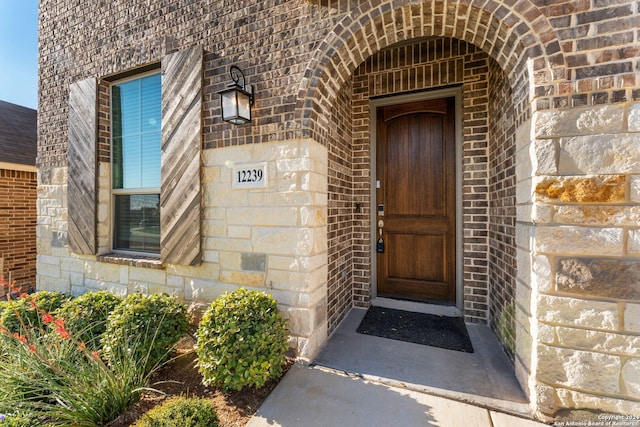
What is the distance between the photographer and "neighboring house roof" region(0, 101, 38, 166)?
5.42 metres

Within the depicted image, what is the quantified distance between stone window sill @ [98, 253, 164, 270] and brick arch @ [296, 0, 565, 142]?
213 cm

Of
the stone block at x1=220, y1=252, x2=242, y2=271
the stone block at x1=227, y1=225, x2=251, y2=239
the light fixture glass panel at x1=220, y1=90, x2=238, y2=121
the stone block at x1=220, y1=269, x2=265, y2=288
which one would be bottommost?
the stone block at x1=220, y1=269, x2=265, y2=288

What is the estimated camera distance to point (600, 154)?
1.59 meters

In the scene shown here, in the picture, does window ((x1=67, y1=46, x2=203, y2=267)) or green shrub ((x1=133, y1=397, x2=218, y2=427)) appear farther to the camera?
window ((x1=67, y1=46, x2=203, y2=267))

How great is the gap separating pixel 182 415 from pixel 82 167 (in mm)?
3233

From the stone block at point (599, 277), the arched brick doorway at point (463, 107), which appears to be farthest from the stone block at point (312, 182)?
the stone block at point (599, 277)

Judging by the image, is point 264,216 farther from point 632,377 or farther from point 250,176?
point 632,377

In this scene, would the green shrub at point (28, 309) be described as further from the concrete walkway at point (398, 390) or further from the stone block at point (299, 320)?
the concrete walkway at point (398, 390)

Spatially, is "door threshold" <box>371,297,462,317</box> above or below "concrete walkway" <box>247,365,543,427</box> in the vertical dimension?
above

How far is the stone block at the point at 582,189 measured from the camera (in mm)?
1564

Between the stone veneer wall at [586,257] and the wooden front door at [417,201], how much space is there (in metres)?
1.43

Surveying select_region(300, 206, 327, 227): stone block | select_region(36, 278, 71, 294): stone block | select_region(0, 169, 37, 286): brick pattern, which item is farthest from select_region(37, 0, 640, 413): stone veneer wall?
select_region(0, 169, 37, 286): brick pattern

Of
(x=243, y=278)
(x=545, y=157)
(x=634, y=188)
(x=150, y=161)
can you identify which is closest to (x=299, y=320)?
(x=243, y=278)

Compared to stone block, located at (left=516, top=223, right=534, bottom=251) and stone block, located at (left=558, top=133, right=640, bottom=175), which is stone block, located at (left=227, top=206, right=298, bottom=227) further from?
stone block, located at (left=558, top=133, right=640, bottom=175)
